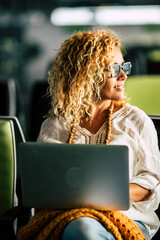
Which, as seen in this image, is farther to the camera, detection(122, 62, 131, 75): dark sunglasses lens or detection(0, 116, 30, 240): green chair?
detection(0, 116, 30, 240): green chair

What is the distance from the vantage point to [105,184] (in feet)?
4.13

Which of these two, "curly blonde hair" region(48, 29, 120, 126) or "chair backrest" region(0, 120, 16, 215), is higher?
"curly blonde hair" region(48, 29, 120, 126)

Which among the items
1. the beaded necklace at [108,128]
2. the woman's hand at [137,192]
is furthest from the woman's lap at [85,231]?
the beaded necklace at [108,128]

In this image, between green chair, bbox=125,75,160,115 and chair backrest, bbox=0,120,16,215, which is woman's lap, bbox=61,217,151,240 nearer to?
chair backrest, bbox=0,120,16,215

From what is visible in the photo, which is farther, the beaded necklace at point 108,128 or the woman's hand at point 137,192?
the beaded necklace at point 108,128

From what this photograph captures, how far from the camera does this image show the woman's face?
1604 mm

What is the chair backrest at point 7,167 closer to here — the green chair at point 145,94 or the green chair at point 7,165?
the green chair at point 7,165

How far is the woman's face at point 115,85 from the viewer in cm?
160

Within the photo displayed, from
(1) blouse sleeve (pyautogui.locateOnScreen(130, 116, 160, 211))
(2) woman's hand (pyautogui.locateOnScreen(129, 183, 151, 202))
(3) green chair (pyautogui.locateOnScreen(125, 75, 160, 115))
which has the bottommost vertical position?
(2) woman's hand (pyautogui.locateOnScreen(129, 183, 151, 202))

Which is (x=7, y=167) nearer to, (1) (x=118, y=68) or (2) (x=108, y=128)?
(2) (x=108, y=128)

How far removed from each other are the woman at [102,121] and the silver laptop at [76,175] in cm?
8

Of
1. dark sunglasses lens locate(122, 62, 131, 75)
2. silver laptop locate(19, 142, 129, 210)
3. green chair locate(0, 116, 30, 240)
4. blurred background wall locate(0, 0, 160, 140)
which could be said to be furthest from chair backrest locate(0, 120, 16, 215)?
blurred background wall locate(0, 0, 160, 140)

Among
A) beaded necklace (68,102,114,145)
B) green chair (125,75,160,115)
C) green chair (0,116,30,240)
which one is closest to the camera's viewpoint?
beaded necklace (68,102,114,145)

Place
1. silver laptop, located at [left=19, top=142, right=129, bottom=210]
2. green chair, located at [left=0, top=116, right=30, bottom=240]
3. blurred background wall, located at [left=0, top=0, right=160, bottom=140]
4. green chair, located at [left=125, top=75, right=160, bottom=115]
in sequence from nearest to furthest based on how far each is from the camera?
1. silver laptop, located at [left=19, top=142, right=129, bottom=210]
2. green chair, located at [left=0, top=116, right=30, bottom=240]
3. green chair, located at [left=125, top=75, right=160, bottom=115]
4. blurred background wall, located at [left=0, top=0, right=160, bottom=140]
